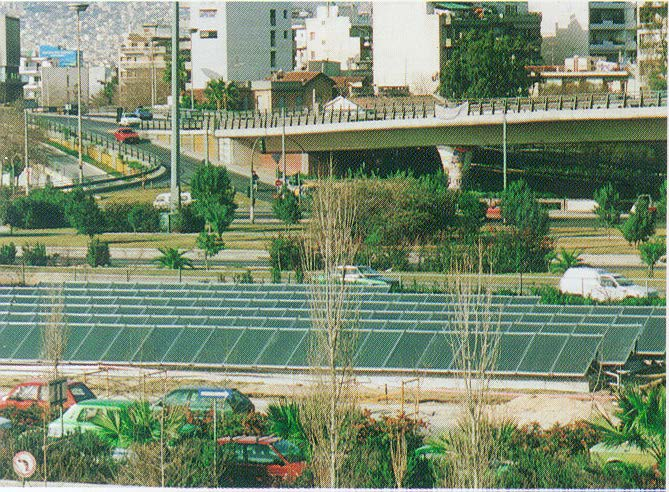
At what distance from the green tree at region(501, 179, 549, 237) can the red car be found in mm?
32583

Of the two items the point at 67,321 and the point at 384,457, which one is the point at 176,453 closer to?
the point at 384,457

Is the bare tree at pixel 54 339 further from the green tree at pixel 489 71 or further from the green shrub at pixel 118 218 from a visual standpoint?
the green tree at pixel 489 71

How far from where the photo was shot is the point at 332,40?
4048 inches

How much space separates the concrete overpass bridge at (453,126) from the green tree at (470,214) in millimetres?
10055

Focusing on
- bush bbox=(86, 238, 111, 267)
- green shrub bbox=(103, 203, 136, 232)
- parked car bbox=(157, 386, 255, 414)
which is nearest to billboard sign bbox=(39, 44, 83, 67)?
green shrub bbox=(103, 203, 136, 232)

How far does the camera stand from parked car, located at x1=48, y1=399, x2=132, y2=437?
19.0 meters

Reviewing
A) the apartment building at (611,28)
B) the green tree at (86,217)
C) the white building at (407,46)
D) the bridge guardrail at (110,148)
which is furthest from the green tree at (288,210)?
the apartment building at (611,28)

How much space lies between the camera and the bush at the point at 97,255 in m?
39.7

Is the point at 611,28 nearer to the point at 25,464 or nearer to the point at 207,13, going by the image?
the point at 207,13

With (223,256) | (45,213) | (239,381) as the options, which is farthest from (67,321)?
(45,213)

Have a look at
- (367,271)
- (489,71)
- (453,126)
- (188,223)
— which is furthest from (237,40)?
(367,271)

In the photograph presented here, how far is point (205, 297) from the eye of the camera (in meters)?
29.4

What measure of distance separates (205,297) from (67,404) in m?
8.71

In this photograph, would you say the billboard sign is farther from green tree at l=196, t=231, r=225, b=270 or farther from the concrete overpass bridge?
green tree at l=196, t=231, r=225, b=270
